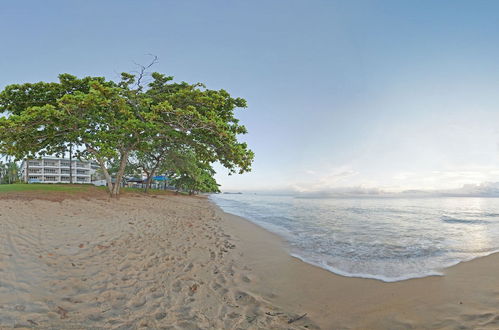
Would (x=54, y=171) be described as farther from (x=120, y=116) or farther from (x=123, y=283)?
(x=123, y=283)

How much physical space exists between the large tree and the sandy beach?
7.58 metres

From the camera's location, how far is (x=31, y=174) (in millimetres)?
93375

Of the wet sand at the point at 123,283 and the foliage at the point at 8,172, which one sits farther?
the foliage at the point at 8,172

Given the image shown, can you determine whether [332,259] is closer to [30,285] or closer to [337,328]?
[337,328]

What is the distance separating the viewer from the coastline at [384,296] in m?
3.44

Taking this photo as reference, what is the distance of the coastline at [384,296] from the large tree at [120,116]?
9.07m

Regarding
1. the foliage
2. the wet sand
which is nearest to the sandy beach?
the wet sand

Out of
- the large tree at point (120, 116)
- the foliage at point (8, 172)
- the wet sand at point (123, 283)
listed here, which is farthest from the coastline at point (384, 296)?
the foliage at point (8, 172)

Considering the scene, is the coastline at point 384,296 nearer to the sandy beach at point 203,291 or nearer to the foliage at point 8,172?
the sandy beach at point 203,291

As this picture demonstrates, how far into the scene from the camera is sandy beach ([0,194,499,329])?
328cm

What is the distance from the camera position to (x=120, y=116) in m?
15.3

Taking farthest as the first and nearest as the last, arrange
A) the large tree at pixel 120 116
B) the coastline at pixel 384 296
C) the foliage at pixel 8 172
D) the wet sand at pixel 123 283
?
the foliage at pixel 8 172
the large tree at pixel 120 116
the coastline at pixel 384 296
the wet sand at pixel 123 283

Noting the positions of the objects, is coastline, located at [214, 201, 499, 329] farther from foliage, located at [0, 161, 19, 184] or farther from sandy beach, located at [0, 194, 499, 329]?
foliage, located at [0, 161, 19, 184]

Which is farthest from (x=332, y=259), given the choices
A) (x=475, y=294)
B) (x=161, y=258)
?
(x=161, y=258)
